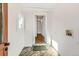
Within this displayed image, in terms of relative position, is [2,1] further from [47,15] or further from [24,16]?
[24,16]

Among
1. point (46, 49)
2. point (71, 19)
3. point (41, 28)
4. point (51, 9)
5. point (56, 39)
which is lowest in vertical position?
point (46, 49)

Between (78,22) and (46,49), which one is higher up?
(78,22)

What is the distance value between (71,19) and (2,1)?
1217mm

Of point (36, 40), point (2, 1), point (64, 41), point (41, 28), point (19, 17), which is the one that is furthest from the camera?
point (19, 17)

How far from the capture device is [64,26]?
2178 millimetres

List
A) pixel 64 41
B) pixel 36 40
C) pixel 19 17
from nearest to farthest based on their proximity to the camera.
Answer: pixel 36 40 → pixel 64 41 → pixel 19 17

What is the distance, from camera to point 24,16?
2176mm

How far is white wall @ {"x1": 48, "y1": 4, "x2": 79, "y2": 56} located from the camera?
1848 mm

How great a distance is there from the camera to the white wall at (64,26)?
1848 millimetres

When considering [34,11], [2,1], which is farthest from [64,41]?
[2,1]

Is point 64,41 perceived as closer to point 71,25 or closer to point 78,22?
point 71,25

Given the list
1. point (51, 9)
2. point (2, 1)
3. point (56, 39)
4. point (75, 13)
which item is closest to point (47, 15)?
point (51, 9)

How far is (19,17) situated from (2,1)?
1.24m

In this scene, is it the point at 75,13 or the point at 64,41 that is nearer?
the point at 75,13
